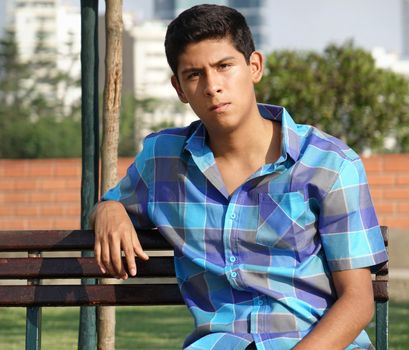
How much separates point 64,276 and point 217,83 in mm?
748

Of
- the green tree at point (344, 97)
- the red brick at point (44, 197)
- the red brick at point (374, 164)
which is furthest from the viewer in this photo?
the green tree at point (344, 97)

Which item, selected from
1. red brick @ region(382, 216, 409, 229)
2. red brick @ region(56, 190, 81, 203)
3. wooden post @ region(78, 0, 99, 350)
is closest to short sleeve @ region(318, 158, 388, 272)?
wooden post @ region(78, 0, 99, 350)

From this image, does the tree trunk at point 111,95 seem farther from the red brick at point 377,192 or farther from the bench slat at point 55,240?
the red brick at point 377,192

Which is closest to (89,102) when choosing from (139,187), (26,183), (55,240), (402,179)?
(55,240)

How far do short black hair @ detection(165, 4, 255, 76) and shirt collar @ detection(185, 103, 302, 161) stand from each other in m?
0.16

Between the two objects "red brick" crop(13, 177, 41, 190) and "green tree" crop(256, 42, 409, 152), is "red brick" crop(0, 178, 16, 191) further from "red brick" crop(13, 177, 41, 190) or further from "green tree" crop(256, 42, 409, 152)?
"green tree" crop(256, 42, 409, 152)

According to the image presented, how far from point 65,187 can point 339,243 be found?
407 inches

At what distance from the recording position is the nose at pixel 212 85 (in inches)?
120

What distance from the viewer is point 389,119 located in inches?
867

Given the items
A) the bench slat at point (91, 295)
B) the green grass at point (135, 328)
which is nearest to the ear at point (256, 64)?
the bench slat at point (91, 295)

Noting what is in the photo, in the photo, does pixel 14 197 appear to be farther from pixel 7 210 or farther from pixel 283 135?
pixel 283 135

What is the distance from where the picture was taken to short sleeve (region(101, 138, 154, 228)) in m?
3.28

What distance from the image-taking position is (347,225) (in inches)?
118

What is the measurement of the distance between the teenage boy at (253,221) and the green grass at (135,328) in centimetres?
342
